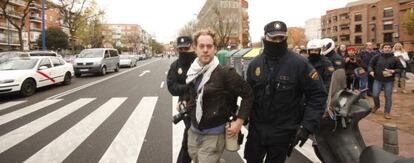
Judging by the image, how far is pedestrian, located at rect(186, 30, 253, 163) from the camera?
108 inches

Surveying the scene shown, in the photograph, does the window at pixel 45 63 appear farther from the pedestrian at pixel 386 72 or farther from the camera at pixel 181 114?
the camera at pixel 181 114

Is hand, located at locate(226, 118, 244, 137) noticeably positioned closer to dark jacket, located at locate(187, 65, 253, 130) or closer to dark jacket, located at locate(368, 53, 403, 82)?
dark jacket, located at locate(187, 65, 253, 130)

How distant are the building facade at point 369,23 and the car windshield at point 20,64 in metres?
57.4

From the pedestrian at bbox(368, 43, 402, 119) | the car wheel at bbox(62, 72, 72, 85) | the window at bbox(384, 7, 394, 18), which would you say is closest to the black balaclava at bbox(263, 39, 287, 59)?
the pedestrian at bbox(368, 43, 402, 119)

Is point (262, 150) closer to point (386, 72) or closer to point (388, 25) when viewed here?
point (386, 72)

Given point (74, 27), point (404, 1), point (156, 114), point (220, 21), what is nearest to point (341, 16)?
point (404, 1)

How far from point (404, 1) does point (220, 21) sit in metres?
39.6

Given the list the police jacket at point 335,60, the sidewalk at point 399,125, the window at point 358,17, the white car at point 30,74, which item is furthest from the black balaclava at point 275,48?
the window at point 358,17

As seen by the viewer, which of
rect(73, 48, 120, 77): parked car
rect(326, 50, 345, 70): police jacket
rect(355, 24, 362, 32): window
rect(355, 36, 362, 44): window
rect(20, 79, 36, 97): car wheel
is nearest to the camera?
rect(326, 50, 345, 70): police jacket

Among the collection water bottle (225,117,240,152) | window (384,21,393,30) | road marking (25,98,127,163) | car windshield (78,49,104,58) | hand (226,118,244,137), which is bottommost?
road marking (25,98,127,163)

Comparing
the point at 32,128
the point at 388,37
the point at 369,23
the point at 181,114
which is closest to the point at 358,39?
the point at 369,23

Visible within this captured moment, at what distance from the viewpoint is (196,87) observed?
2.89 metres

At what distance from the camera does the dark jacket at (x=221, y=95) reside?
2.74m

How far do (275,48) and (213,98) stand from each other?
0.67 metres
